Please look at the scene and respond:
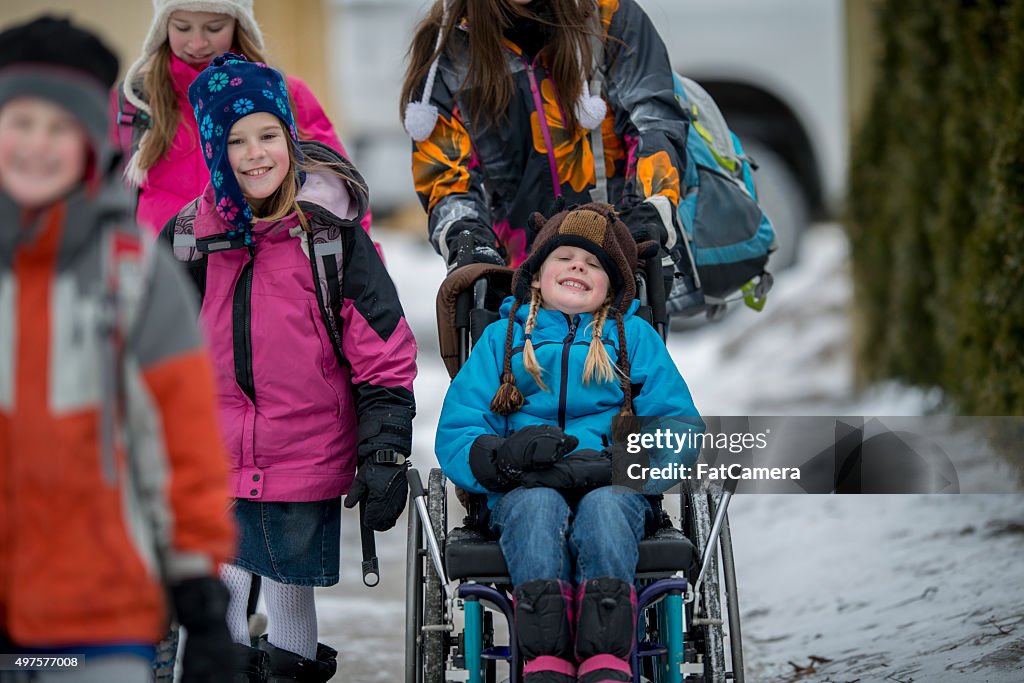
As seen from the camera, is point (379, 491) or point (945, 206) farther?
point (945, 206)

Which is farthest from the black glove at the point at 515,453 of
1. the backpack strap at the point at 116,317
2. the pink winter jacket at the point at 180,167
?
the backpack strap at the point at 116,317

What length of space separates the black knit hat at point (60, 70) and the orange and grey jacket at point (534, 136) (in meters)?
1.90

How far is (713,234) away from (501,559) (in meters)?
1.45

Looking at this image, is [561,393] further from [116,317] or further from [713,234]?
[116,317]

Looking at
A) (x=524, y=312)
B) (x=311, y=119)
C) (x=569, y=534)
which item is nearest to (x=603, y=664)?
(x=569, y=534)

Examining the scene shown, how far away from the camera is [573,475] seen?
3773 millimetres

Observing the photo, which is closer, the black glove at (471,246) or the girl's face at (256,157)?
the girl's face at (256,157)

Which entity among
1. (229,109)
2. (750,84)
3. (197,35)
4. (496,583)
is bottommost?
(496,583)

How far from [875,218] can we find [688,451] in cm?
612

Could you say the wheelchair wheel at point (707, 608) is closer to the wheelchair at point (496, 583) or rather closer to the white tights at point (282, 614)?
the wheelchair at point (496, 583)

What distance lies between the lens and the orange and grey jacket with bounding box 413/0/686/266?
454 centimetres

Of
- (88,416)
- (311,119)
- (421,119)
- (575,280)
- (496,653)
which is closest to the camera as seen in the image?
(88,416)

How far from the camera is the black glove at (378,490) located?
400 cm

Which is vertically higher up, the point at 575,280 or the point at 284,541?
the point at 575,280
